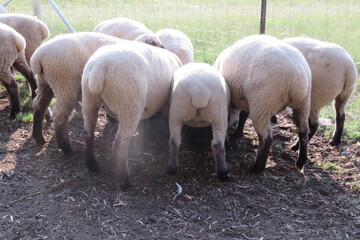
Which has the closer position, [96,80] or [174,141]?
[96,80]

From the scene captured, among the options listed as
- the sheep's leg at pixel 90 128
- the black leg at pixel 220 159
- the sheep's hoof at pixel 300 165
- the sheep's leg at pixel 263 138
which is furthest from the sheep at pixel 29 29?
the sheep's hoof at pixel 300 165

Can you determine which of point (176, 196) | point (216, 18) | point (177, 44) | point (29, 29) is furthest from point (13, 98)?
point (216, 18)

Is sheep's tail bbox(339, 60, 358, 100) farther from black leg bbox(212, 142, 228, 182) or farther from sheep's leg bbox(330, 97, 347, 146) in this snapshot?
black leg bbox(212, 142, 228, 182)

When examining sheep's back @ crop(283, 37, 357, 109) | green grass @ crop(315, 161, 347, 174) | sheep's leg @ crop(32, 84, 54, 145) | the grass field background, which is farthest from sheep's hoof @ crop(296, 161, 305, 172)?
the grass field background

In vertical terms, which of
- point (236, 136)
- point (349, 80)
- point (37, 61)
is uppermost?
point (37, 61)

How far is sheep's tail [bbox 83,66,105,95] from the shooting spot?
427cm

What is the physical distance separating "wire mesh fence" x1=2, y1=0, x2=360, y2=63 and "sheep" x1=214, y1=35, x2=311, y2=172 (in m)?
3.84

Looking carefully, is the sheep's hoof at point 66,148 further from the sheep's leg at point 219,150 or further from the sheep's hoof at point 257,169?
the sheep's hoof at point 257,169

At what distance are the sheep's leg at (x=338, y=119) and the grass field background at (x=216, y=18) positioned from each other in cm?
235

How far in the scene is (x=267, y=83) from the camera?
15.3ft

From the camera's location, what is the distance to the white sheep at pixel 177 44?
6426 millimetres

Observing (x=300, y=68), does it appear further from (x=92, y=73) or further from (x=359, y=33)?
(x=359, y=33)

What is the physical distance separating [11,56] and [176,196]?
328 centimetres

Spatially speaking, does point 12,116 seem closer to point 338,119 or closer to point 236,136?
point 236,136
